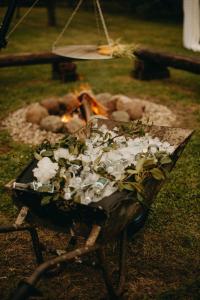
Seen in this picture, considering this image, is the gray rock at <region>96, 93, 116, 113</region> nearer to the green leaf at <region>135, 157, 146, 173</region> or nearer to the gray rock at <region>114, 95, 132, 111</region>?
the gray rock at <region>114, 95, 132, 111</region>

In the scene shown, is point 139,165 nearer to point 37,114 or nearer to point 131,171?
point 131,171

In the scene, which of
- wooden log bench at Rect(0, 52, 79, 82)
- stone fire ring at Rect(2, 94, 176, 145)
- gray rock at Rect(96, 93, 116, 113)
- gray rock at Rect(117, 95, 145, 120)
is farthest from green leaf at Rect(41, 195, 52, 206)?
wooden log bench at Rect(0, 52, 79, 82)

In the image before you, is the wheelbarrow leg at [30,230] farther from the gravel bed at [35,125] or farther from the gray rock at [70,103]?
the gray rock at [70,103]

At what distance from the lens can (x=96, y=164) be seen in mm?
3076

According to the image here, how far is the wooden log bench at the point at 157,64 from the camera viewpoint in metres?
8.25

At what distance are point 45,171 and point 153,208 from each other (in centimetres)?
199

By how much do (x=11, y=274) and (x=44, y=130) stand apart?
11.0 feet

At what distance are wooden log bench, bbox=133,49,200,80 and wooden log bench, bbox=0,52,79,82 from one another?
169 cm

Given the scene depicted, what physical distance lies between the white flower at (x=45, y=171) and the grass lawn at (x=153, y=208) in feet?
3.79

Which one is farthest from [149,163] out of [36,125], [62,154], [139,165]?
→ [36,125]

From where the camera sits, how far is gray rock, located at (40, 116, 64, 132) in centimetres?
A: 643

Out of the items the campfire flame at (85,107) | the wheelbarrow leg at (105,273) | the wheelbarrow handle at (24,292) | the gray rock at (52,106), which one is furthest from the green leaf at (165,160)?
the gray rock at (52,106)

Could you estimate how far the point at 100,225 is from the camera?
2709mm

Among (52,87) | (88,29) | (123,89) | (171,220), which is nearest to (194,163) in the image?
(171,220)
